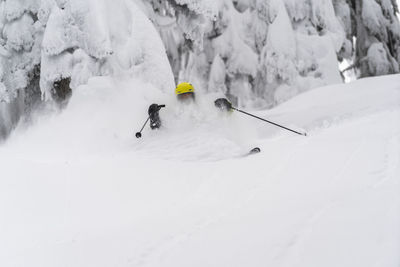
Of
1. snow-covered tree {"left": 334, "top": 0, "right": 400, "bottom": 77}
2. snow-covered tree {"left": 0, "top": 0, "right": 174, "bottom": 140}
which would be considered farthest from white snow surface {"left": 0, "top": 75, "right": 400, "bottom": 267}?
snow-covered tree {"left": 334, "top": 0, "right": 400, "bottom": 77}

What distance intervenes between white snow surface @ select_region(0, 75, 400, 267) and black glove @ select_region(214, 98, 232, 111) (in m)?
0.28

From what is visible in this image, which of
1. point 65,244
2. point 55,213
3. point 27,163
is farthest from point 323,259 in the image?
point 27,163

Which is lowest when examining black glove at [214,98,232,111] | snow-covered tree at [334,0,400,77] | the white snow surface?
the white snow surface

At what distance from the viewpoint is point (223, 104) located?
675 cm

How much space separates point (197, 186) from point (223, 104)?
8.55 feet

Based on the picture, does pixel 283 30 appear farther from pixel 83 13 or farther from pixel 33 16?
pixel 33 16

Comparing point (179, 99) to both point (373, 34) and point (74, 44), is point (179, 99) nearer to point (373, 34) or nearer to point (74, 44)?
point (74, 44)

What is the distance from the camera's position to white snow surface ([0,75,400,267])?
2.79 meters

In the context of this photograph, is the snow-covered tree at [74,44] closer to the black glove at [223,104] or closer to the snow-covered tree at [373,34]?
the black glove at [223,104]

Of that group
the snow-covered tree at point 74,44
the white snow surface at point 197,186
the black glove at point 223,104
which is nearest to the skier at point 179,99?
the white snow surface at point 197,186

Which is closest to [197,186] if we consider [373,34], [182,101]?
[182,101]

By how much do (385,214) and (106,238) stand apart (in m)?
2.38

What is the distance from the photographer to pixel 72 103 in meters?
7.45

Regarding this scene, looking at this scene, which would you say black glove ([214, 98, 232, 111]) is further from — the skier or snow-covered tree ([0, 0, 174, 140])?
snow-covered tree ([0, 0, 174, 140])
